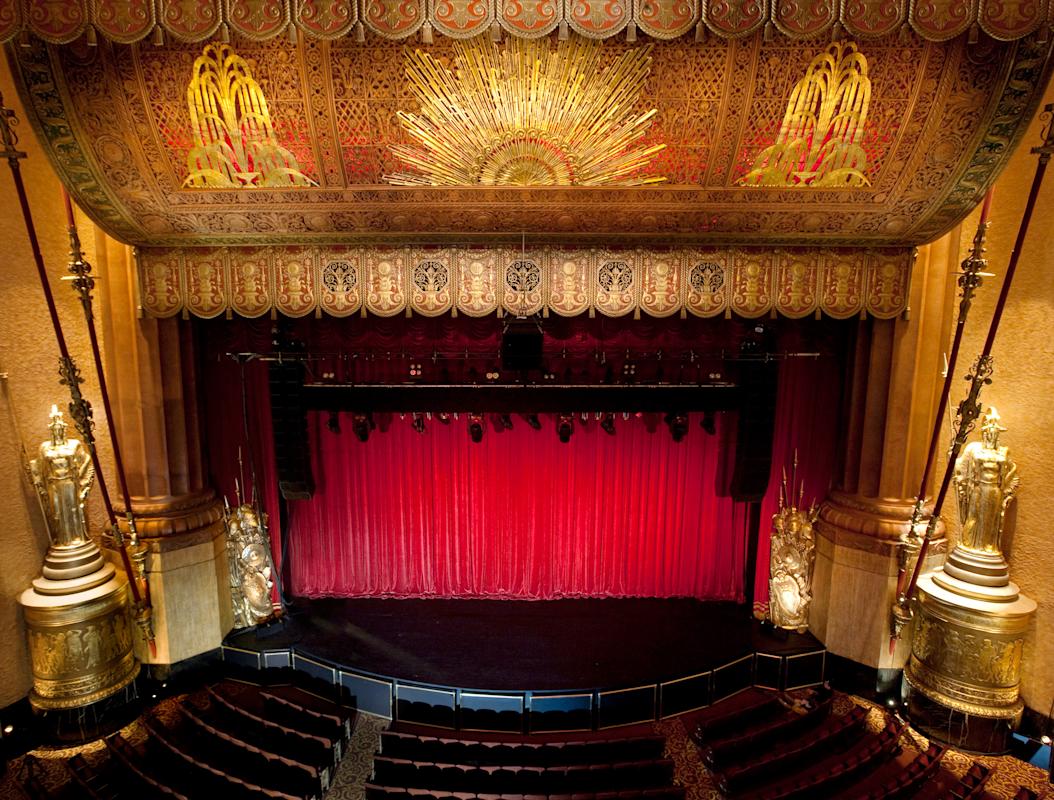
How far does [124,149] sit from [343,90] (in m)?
2.33

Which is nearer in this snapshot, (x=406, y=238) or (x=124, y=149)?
(x=124, y=149)

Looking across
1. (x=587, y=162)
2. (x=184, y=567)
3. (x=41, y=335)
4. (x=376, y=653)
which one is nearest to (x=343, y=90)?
(x=587, y=162)

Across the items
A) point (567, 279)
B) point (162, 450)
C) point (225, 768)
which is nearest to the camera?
point (225, 768)

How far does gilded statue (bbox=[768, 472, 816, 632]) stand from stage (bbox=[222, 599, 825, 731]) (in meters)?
0.26

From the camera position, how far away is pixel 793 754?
5.63m

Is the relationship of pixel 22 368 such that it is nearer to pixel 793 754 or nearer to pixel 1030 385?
pixel 793 754

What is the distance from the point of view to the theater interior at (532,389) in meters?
4.80

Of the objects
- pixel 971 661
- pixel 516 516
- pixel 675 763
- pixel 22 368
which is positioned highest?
pixel 22 368

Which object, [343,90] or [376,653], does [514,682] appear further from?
[343,90]

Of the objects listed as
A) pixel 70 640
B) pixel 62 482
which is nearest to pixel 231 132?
pixel 62 482

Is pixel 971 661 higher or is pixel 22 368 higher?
pixel 22 368

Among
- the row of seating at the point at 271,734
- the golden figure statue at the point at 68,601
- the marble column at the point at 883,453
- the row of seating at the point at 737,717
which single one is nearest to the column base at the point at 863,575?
the marble column at the point at 883,453

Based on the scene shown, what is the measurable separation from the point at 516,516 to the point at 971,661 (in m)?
5.85

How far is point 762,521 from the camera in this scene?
825 centimetres
